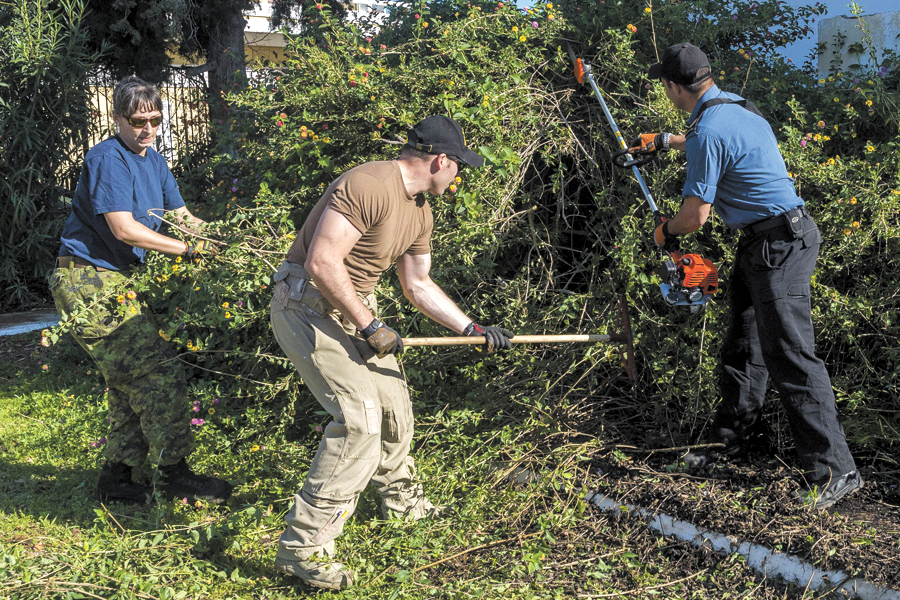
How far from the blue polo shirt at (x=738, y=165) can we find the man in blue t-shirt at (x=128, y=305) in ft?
8.90

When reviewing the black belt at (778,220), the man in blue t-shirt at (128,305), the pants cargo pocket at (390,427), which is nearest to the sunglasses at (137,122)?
the man in blue t-shirt at (128,305)

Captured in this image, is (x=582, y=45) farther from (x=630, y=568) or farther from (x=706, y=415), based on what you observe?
(x=630, y=568)

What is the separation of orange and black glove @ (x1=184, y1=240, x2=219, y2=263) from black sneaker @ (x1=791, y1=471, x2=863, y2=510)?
339 centimetres

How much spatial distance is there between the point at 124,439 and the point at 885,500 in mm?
3954

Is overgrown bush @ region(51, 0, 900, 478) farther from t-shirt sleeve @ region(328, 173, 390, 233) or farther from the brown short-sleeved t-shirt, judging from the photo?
t-shirt sleeve @ region(328, 173, 390, 233)

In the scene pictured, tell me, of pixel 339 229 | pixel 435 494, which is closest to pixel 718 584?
pixel 435 494

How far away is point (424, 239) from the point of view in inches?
145

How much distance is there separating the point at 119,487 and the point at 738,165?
368cm

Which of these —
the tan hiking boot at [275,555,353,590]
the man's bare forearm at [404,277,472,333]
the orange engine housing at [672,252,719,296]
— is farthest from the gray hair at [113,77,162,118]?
the orange engine housing at [672,252,719,296]

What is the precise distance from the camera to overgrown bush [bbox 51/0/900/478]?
4.24 metres

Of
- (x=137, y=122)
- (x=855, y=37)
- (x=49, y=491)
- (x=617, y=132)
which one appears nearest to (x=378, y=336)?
(x=137, y=122)

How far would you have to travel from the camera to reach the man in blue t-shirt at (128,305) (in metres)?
3.97

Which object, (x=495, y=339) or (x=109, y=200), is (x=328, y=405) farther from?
(x=109, y=200)

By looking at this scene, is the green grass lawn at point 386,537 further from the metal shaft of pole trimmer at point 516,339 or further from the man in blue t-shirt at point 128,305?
the metal shaft of pole trimmer at point 516,339
